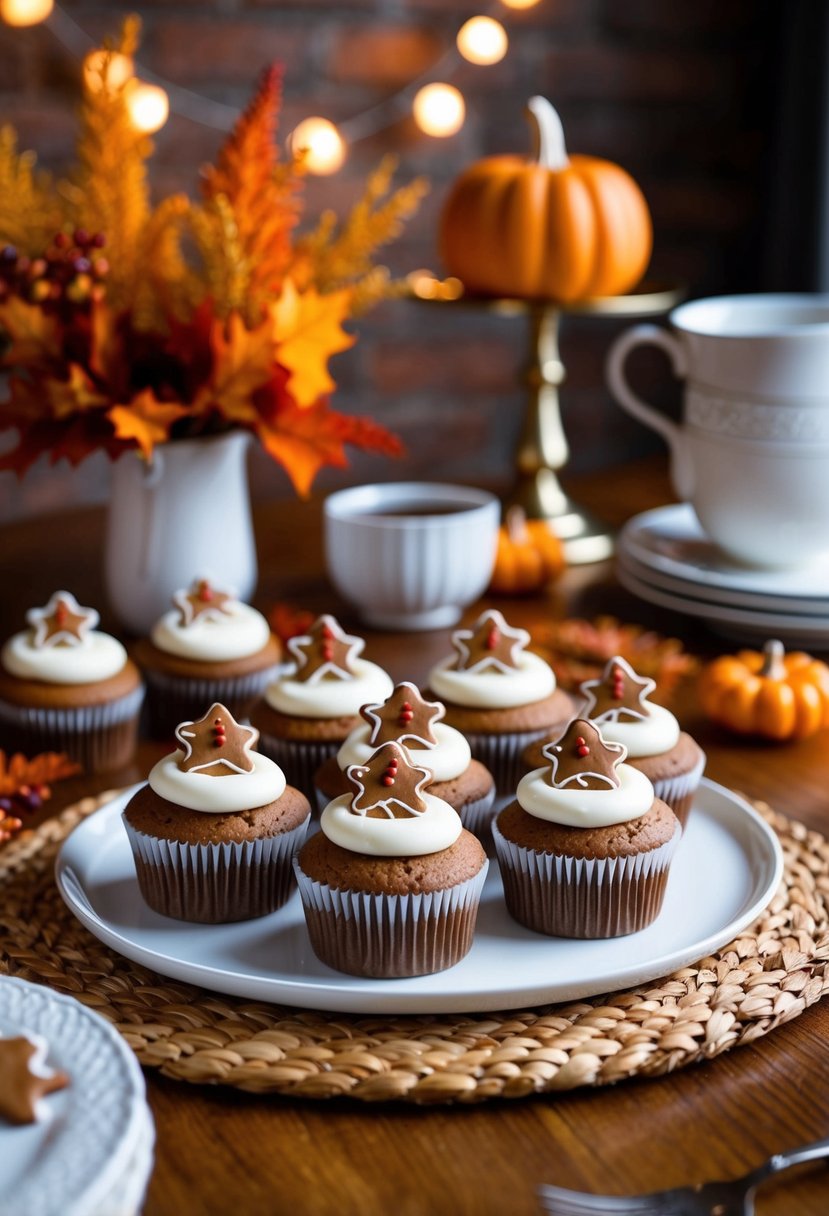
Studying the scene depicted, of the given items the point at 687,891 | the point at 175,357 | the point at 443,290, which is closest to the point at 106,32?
the point at 443,290

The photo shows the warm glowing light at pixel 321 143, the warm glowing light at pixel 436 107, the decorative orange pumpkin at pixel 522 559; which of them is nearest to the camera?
the decorative orange pumpkin at pixel 522 559

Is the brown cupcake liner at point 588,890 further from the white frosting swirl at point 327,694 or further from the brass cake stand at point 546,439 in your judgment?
the brass cake stand at point 546,439

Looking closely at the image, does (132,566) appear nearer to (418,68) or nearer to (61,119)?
(61,119)

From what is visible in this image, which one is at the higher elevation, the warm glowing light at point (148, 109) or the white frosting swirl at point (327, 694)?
the warm glowing light at point (148, 109)

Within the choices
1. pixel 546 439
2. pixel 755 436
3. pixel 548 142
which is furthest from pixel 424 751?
pixel 548 142

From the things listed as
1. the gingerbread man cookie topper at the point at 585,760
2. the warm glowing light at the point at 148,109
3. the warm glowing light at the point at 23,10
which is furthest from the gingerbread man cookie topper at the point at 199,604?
the warm glowing light at the point at 23,10

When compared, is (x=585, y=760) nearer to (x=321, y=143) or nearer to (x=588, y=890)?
(x=588, y=890)
